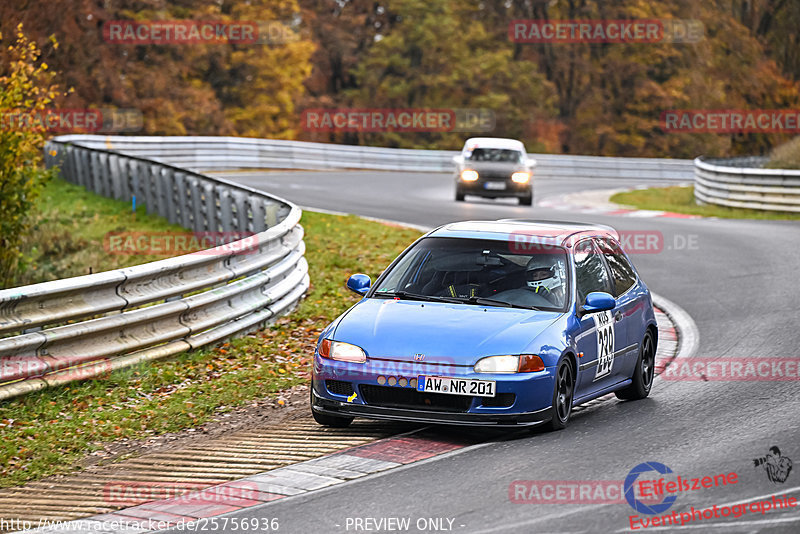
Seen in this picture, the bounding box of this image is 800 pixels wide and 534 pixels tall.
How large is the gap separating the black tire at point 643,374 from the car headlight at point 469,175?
19733mm

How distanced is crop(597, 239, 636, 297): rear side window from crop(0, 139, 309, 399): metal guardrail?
12.0 ft

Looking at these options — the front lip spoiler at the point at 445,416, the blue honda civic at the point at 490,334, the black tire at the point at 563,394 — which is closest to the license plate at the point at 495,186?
the blue honda civic at the point at 490,334

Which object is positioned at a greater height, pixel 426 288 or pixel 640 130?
pixel 426 288

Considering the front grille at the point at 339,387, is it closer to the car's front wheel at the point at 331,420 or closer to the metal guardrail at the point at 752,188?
the car's front wheel at the point at 331,420

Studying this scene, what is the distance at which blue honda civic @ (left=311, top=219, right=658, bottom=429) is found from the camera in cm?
813

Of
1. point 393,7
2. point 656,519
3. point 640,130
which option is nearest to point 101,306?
point 656,519

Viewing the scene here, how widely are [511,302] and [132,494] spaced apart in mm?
3143

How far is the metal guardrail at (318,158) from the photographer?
3853 cm

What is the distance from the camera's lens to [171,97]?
5131cm

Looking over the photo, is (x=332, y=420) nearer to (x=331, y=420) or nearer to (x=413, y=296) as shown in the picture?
(x=331, y=420)

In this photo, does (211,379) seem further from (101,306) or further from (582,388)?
(582,388)

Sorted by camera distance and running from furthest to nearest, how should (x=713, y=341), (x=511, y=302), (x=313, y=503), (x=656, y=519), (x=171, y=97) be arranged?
(x=171, y=97), (x=713, y=341), (x=511, y=302), (x=313, y=503), (x=656, y=519)

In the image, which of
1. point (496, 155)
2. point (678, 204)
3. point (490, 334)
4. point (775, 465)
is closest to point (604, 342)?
point (490, 334)

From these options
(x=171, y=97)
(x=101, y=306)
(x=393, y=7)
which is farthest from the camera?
(x=393, y=7)
